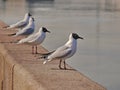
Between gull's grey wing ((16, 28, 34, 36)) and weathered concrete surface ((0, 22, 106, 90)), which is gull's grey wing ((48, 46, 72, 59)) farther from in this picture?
gull's grey wing ((16, 28, 34, 36))

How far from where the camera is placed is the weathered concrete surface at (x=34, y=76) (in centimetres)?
543

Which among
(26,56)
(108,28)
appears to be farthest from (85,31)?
(26,56)

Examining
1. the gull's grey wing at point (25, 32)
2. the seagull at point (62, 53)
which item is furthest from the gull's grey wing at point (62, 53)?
the gull's grey wing at point (25, 32)

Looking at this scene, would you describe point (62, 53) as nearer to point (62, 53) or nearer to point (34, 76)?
point (62, 53)

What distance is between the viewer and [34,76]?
5.81 m

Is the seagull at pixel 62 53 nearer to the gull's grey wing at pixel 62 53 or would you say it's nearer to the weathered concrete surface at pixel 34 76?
the gull's grey wing at pixel 62 53

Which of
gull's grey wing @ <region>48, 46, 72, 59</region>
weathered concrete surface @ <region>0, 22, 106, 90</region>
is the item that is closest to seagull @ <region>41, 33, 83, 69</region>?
gull's grey wing @ <region>48, 46, 72, 59</region>

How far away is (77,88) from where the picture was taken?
17.5ft

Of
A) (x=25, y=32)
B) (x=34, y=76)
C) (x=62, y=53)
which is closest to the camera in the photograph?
(x=34, y=76)

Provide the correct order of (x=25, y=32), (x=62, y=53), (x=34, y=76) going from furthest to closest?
1. (x=25, y=32)
2. (x=62, y=53)
3. (x=34, y=76)

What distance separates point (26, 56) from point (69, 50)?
0.66 meters

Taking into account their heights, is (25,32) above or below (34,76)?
Result: below

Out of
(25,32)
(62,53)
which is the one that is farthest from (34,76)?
(25,32)

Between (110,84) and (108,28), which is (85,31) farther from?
(110,84)
